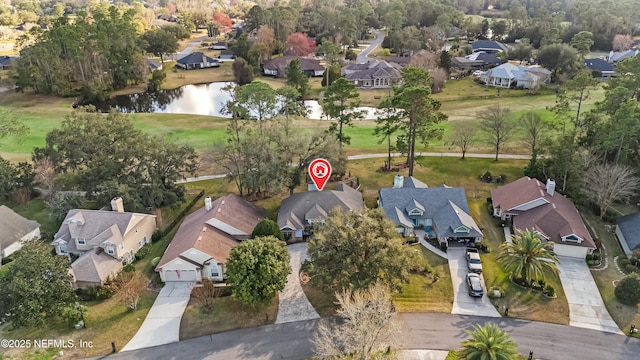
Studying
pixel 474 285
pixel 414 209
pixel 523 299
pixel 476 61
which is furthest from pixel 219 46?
pixel 523 299

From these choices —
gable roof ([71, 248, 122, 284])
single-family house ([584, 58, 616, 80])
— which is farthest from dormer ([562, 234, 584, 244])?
single-family house ([584, 58, 616, 80])

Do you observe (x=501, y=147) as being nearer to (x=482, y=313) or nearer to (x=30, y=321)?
(x=482, y=313)

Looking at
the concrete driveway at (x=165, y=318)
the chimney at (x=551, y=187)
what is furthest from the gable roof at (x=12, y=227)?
the chimney at (x=551, y=187)

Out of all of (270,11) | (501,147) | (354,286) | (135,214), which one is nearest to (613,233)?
(501,147)

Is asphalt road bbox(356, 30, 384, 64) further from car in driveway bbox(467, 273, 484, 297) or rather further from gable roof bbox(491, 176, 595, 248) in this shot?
car in driveway bbox(467, 273, 484, 297)

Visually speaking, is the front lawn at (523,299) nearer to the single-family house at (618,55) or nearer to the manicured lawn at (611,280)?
the manicured lawn at (611,280)

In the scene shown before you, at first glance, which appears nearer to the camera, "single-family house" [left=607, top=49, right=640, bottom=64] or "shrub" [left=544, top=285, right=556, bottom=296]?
"shrub" [left=544, top=285, right=556, bottom=296]

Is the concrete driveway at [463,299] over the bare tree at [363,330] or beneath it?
beneath
